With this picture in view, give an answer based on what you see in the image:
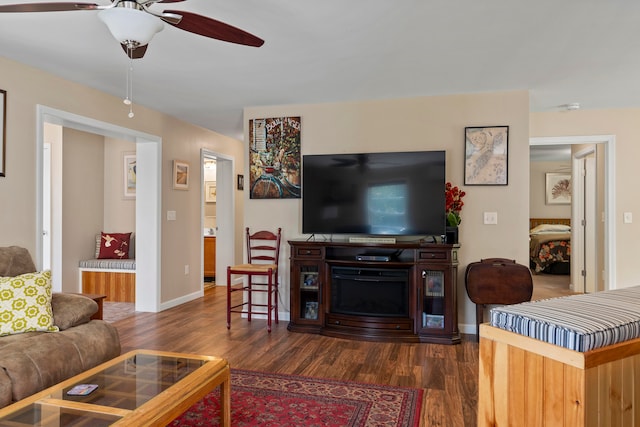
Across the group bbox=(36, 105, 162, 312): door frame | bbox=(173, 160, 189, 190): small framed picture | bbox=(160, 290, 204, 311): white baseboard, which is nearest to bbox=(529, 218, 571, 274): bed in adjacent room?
bbox=(160, 290, 204, 311): white baseboard

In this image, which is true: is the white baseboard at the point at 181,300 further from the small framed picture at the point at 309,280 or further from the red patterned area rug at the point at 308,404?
the red patterned area rug at the point at 308,404

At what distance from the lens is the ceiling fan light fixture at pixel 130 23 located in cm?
177

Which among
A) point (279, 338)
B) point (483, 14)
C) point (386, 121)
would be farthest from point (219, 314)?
point (483, 14)

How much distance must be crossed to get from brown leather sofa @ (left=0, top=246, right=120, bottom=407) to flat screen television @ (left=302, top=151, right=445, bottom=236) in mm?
2089

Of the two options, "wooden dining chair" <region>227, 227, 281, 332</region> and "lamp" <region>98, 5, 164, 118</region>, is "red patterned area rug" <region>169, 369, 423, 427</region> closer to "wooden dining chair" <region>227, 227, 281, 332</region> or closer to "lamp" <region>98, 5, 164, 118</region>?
"wooden dining chair" <region>227, 227, 281, 332</region>

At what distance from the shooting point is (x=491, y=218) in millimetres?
4121

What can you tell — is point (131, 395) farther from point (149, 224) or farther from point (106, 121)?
point (149, 224)

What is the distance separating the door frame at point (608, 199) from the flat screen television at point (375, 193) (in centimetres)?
198

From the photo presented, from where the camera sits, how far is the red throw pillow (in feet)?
18.4

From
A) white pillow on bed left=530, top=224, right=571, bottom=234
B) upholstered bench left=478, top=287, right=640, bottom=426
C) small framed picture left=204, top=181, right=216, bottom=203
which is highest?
small framed picture left=204, top=181, right=216, bottom=203

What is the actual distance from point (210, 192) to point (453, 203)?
5.00 metres

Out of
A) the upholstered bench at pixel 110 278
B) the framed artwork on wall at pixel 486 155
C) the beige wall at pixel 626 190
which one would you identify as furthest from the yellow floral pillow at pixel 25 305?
the beige wall at pixel 626 190

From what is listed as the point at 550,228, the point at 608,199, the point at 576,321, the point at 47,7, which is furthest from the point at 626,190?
the point at 47,7

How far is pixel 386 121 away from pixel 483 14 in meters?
1.88
